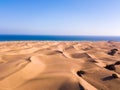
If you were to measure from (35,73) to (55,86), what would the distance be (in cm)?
304

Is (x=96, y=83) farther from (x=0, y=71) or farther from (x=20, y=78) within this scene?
(x=0, y=71)

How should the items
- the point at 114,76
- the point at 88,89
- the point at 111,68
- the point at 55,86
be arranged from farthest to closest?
the point at 111,68, the point at 114,76, the point at 55,86, the point at 88,89

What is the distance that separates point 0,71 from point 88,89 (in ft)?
20.4

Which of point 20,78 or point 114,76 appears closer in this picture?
point 20,78

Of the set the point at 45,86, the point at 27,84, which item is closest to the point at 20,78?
the point at 27,84

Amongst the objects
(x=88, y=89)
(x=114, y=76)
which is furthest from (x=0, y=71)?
(x=114, y=76)

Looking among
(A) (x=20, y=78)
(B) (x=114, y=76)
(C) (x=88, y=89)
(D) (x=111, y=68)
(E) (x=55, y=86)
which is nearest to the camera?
(C) (x=88, y=89)

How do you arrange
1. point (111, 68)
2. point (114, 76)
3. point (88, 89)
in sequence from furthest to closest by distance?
1. point (111, 68)
2. point (114, 76)
3. point (88, 89)

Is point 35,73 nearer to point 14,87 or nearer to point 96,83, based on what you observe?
point 14,87

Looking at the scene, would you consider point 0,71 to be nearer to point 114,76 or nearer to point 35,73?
point 35,73

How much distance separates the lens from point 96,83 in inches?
458

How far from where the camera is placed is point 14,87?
10234 mm

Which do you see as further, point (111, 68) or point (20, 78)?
point (111, 68)

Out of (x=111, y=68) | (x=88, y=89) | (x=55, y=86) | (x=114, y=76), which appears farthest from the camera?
(x=111, y=68)
